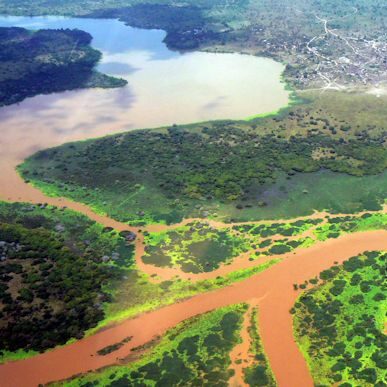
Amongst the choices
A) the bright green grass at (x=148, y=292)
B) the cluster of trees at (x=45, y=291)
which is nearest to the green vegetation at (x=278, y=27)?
the bright green grass at (x=148, y=292)

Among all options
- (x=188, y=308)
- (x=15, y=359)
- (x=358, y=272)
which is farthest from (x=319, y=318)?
(x=15, y=359)

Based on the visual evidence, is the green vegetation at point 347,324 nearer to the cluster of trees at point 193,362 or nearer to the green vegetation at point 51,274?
the cluster of trees at point 193,362

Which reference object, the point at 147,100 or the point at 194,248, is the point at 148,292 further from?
the point at 147,100

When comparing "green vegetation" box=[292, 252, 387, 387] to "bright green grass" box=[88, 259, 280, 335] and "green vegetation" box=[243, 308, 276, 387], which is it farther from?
"bright green grass" box=[88, 259, 280, 335]

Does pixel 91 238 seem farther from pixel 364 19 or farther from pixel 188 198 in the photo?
pixel 364 19

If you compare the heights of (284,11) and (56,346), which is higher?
(284,11)

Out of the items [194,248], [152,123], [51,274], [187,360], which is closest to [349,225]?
[194,248]
